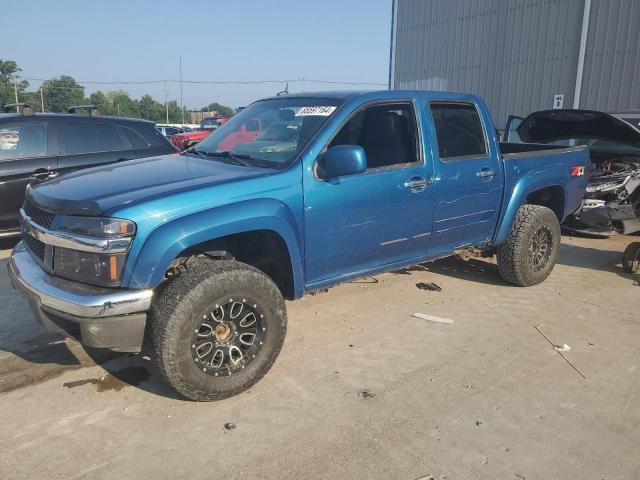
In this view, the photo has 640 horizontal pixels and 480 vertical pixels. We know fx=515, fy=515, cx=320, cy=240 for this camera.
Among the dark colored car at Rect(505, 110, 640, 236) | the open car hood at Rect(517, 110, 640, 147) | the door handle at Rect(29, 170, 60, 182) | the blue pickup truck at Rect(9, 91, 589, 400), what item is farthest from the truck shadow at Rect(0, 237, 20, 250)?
the open car hood at Rect(517, 110, 640, 147)

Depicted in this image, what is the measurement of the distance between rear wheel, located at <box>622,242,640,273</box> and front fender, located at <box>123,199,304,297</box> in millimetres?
4211

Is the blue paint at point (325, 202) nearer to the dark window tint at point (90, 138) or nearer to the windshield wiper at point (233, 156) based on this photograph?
the windshield wiper at point (233, 156)

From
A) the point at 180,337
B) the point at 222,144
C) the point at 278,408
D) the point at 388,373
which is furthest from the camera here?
the point at 222,144

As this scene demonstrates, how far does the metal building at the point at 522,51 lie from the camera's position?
47.5 feet

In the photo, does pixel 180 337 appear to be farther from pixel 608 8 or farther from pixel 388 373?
pixel 608 8

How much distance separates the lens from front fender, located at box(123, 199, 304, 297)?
2709 mm

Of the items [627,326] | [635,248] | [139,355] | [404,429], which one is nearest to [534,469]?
[404,429]

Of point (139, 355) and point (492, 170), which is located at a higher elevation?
point (492, 170)

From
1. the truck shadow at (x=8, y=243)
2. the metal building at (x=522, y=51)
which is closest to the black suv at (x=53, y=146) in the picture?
the truck shadow at (x=8, y=243)

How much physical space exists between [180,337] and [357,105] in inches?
79.9

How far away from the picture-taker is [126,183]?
10.2 ft

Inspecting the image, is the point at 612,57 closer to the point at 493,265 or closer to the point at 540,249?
the point at 493,265

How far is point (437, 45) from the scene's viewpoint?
2092 cm

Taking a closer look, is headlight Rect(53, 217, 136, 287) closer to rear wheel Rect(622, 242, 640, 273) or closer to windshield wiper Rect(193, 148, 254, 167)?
windshield wiper Rect(193, 148, 254, 167)
